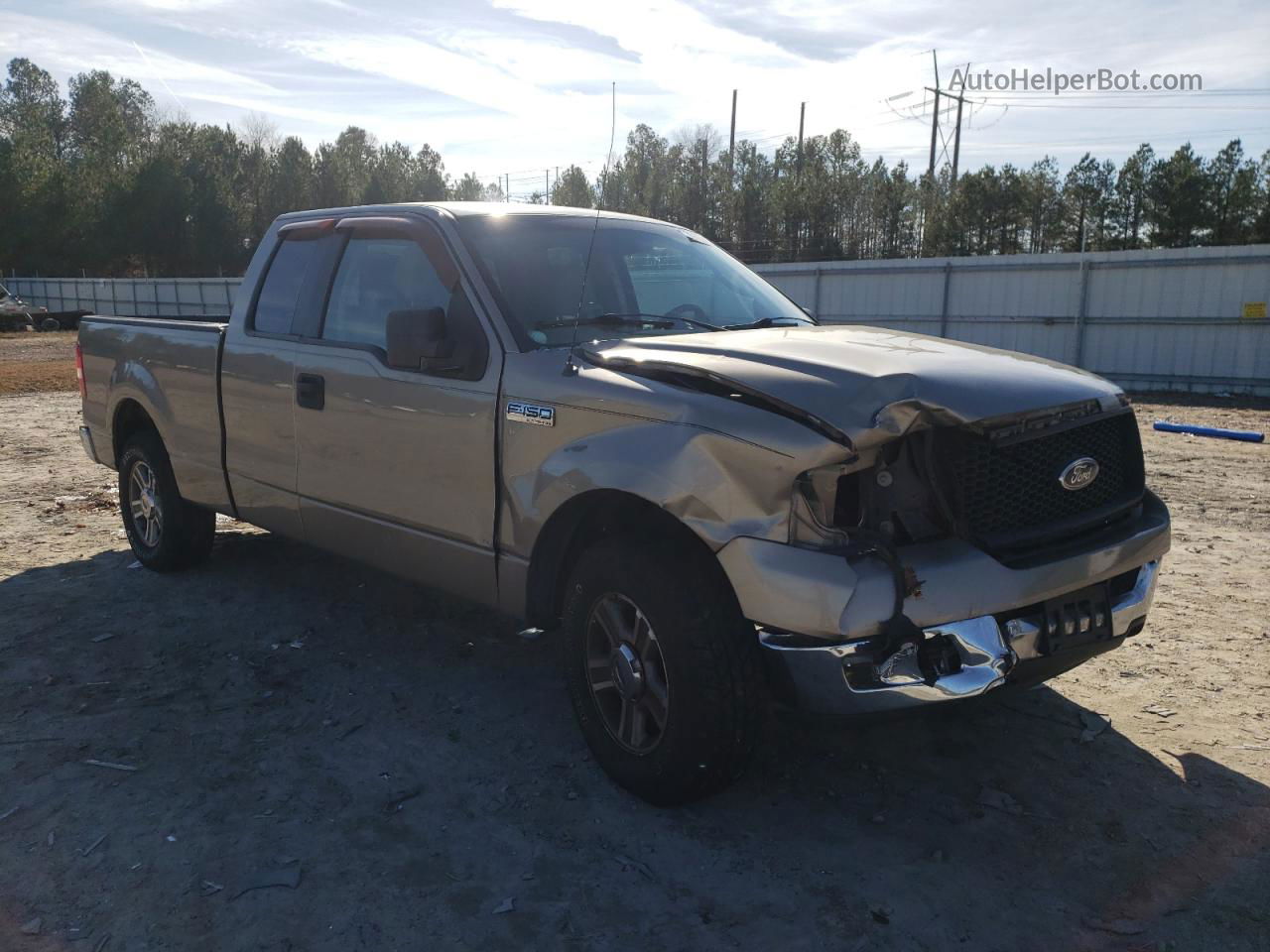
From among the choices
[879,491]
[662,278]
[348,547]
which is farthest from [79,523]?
[879,491]

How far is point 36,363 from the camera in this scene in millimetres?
23422

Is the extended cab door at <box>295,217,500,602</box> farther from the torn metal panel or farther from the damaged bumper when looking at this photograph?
the damaged bumper

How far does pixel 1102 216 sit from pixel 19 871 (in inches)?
1822

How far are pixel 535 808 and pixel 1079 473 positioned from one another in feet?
6.77

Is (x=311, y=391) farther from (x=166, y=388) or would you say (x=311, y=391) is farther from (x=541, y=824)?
(x=541, y=824)

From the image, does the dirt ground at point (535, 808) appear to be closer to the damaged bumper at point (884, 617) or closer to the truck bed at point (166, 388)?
the damaged bumper at point (884, 617)

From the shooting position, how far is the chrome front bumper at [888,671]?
2.80 meters

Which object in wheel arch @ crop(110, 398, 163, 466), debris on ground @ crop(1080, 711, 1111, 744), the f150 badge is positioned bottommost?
debris on ground @ crop(1080, 711, 1111, 744)

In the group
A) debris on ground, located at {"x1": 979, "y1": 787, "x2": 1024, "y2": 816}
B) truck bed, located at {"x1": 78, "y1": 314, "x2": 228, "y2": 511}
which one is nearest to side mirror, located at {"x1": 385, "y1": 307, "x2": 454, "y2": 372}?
truck bed, located at {"x1": 78, "y1": 314, "x2": 228, "y2": 511}

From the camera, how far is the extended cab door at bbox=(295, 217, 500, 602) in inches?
150

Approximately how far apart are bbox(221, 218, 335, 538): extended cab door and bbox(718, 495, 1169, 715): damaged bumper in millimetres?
2683

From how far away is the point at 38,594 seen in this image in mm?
5703

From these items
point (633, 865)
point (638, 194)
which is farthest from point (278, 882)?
point (638, 194)

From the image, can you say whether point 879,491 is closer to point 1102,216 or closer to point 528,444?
point 528,444
